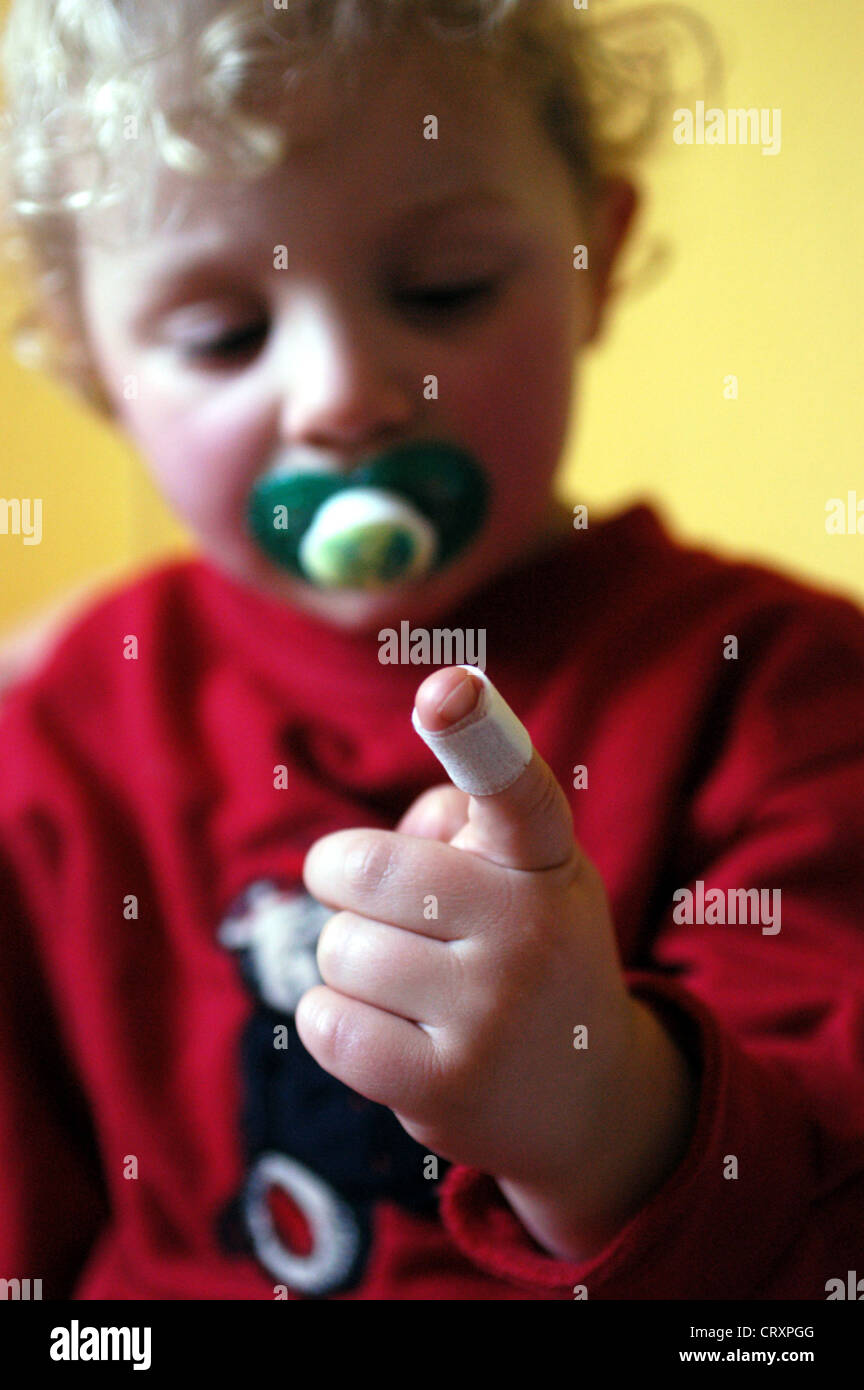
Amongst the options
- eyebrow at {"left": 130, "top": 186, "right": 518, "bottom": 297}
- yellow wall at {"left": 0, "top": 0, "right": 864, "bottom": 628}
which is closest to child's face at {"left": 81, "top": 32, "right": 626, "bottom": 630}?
eyebrow at {"left": 130, "top": 186, "right": 518, "bottom": 297}

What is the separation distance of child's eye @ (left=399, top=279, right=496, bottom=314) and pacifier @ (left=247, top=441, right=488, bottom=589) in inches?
1.8

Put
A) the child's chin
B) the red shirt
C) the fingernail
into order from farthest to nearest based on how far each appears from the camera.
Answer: the child's chin < the red shirt < the fingernail

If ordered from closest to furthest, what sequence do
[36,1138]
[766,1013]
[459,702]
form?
[459,702], [766,1013], [36,1138]

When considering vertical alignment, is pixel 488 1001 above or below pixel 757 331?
below

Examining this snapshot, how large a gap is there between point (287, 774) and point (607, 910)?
0.66 ft

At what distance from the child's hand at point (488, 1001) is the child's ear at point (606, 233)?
0.94 feet

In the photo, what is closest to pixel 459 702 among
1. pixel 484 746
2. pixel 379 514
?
pixel 484 746

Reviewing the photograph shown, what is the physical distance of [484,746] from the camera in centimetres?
24

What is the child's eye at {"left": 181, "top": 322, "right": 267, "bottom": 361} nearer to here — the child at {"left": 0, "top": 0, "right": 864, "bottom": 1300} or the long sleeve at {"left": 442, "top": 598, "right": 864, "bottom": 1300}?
the child at {"left": 0, "top": 0, "right": 864, "bottom": 1300}

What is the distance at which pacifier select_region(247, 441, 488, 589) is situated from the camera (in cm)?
40

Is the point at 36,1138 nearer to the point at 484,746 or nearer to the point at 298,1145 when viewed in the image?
the point at 298,1145

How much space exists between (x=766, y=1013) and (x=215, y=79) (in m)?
0.34
